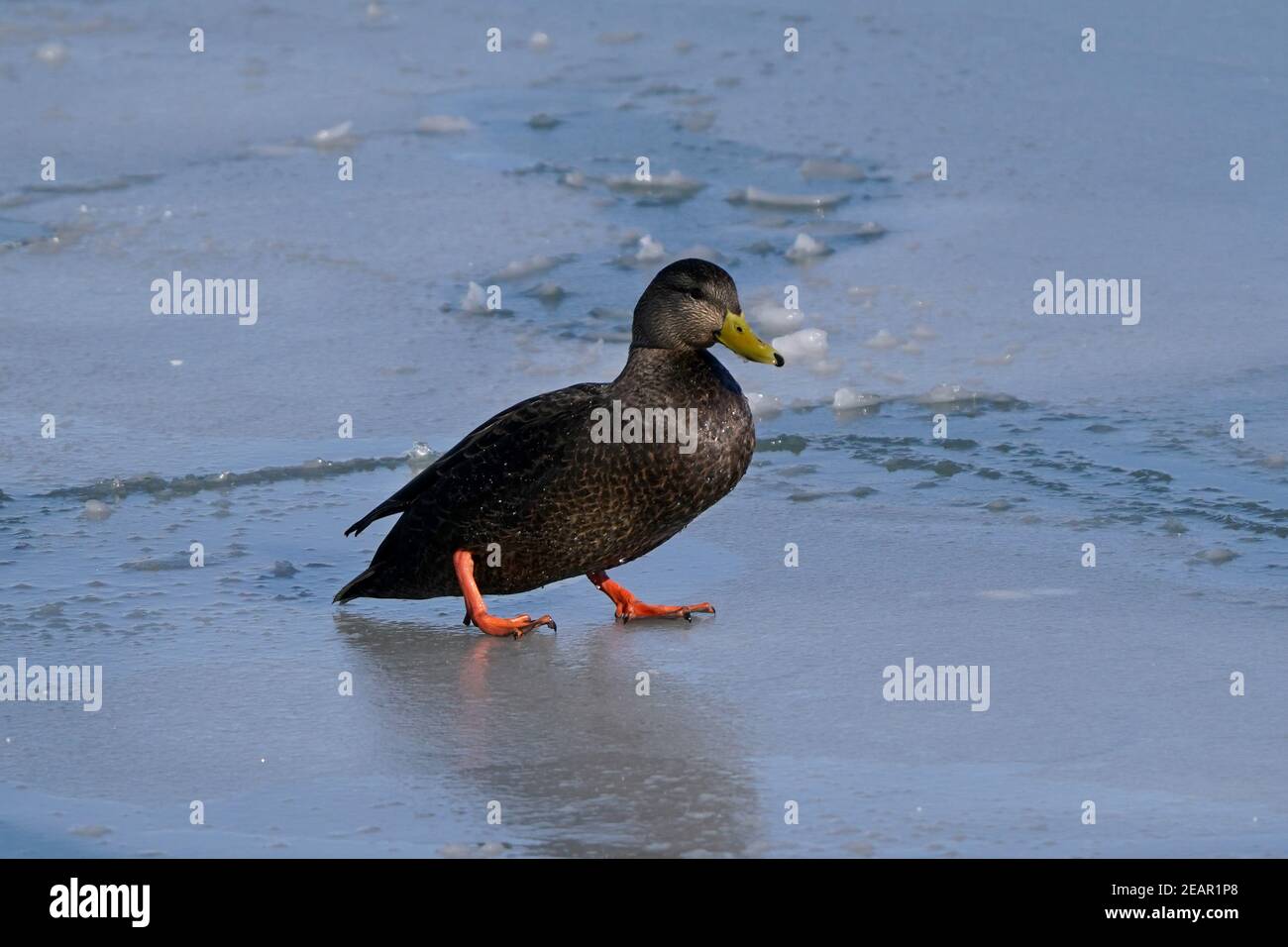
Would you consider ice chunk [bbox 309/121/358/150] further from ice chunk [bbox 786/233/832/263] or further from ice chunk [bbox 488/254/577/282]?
ice chunk [bbox 786/233/832/263]

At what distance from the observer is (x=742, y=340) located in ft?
18.0

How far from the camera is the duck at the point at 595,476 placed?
5.25 meters

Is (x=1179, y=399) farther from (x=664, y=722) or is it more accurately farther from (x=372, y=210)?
(x=372, y=210)

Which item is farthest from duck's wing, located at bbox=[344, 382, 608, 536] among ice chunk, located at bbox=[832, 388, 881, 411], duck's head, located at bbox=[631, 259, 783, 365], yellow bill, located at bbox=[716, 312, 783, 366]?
ice chunk, located at bbox=[832, 388, 881, 411]

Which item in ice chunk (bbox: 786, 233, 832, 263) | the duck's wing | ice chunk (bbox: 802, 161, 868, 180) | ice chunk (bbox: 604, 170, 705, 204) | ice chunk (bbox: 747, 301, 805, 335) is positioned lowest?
the duck's wing

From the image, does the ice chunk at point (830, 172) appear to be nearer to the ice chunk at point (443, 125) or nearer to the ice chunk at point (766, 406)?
the ice chunk at point (443, 125)

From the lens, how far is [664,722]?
4.67m

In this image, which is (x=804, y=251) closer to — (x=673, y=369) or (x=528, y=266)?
(x=528, y=266)

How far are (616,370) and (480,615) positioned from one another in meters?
2.29

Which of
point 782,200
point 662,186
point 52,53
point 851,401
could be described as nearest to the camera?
point 851,401

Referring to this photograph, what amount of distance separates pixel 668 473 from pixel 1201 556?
1.61m

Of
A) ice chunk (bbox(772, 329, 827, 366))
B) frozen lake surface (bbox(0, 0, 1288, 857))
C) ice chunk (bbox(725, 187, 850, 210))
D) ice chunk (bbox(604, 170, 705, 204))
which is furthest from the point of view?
ice chunk (bbox(604, 170, 705, 204))

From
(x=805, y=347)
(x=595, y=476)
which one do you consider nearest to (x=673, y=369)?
(x=595, y=476)

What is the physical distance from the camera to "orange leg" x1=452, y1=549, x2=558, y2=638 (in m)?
5.33
